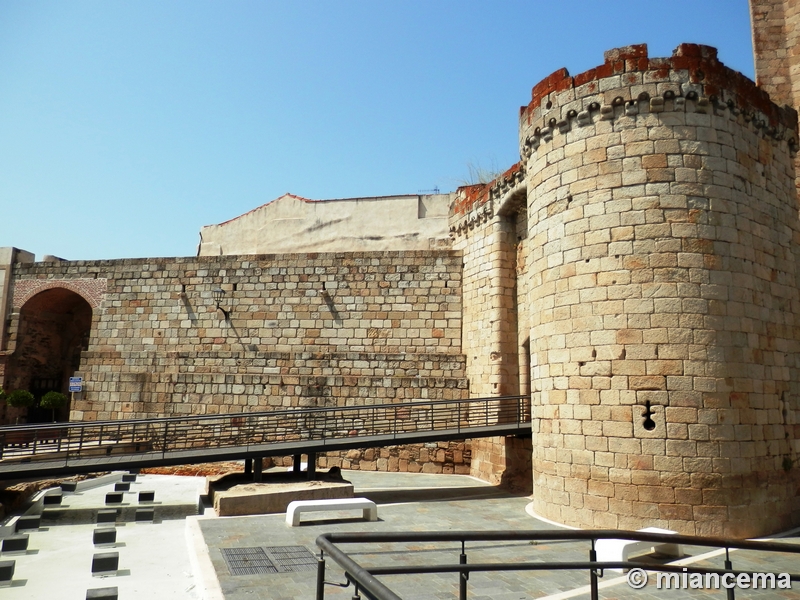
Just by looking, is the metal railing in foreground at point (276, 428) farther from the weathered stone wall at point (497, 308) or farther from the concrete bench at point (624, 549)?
the concrete bench at point (624, 549)

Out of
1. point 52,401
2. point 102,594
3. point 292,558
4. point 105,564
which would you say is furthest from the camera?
point 52,401

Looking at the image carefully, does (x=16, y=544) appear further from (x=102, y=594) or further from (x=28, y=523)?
(x=102, y=594)

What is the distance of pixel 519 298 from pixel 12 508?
33.7 ft

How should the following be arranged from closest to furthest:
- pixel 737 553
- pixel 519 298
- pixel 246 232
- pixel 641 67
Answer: pixel 737 553 → pixel 641 67 → pixel 519 298 → pixel 246 232

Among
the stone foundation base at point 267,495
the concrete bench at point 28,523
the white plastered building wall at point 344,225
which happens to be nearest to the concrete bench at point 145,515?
the stone foundation base at point 267,495

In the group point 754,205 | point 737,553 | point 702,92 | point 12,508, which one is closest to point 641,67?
point 702,92

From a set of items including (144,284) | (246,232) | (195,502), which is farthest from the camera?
(246,232)

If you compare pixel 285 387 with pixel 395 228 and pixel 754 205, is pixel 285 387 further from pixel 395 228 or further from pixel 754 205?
pixel 754 205

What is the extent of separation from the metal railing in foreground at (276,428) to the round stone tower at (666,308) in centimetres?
320

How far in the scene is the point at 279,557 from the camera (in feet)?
22.2

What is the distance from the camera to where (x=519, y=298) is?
13.3m

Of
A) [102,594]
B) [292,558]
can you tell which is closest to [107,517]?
[292,558]

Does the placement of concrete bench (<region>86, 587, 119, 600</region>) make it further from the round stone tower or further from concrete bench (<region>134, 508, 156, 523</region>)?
the round stone tower

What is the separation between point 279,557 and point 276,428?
7.29 metres
